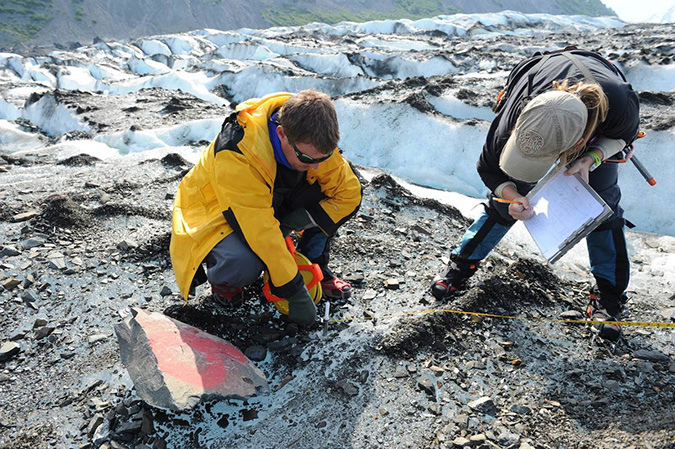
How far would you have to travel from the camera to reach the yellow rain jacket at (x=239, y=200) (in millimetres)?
2139

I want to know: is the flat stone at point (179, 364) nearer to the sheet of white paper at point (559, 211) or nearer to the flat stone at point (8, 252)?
the flat stone at point (8, 252)

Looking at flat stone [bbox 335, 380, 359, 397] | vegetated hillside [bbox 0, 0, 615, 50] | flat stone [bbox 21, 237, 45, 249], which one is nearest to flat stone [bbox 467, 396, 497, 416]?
flat stone [bbox 335, 380, 359, 397]

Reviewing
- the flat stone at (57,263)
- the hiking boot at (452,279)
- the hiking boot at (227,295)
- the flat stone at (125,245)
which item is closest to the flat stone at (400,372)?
the hiking boot at (452,279)

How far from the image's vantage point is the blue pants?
89.9 inches

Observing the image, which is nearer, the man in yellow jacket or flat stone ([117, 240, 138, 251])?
the man in yellow jacket

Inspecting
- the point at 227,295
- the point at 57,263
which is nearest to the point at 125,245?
the point at 57,263

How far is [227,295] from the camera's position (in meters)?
2.59

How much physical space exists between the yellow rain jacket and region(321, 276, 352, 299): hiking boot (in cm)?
62

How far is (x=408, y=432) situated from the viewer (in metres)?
2.03

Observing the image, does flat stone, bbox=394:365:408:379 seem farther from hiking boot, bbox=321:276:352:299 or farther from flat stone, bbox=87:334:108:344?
flat stone, bbox=87:334:108:344

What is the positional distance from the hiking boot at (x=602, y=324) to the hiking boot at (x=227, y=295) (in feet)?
7.68

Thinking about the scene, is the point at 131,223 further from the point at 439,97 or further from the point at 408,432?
the point at 439,97

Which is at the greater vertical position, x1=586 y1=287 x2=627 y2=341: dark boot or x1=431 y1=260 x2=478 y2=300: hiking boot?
x1=586 y1=287 x2=627 y2=341: dark boot

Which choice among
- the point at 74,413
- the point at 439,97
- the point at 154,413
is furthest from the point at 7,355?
the point at 439,97
